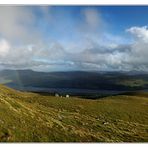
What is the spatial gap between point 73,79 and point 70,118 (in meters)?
1.58

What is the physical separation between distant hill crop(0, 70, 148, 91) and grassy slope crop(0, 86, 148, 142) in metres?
0.48

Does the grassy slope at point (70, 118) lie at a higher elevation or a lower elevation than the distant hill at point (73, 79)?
lower

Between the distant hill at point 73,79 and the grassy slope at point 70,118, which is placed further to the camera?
the distant hill at point 73,79

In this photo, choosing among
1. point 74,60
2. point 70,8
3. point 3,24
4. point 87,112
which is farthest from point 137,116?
point 3,24

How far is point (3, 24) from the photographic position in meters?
15.6

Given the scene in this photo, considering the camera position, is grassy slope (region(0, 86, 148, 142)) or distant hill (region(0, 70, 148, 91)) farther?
distant hill (region(0, 70, 148, 91))

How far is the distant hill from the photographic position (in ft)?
52.0

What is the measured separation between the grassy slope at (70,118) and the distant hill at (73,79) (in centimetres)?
48

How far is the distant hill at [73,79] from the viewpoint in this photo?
52.0 feet

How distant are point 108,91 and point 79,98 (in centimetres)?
132

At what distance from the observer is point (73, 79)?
15930 mm

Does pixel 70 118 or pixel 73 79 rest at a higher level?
pixel 73 79

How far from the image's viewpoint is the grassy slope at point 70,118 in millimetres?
15031

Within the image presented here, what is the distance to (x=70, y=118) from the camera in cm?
1584
